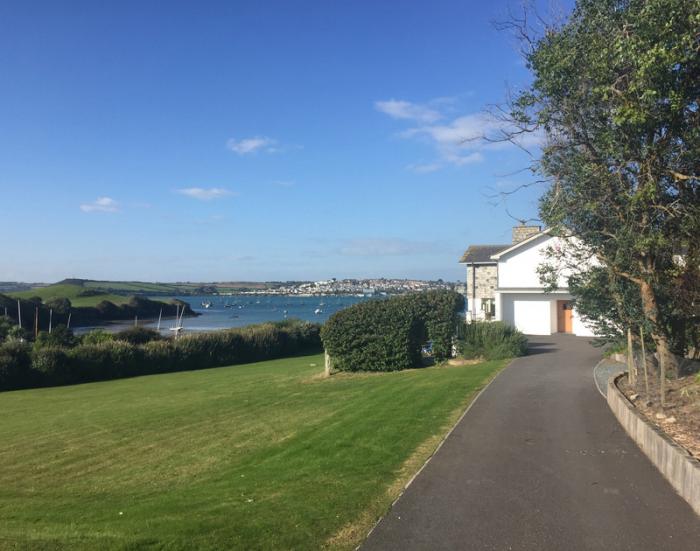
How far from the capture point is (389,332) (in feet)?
77.2

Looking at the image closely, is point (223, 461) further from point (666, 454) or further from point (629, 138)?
point (629, 138)

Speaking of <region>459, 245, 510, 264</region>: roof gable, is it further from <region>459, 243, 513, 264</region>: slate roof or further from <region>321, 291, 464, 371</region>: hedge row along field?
<region>321, 291, 464, 371</region>: hedge row along field

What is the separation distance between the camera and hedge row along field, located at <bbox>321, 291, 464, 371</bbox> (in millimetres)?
23453

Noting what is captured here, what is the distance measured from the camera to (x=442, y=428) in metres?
11.1

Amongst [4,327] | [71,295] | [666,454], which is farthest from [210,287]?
[666,454]

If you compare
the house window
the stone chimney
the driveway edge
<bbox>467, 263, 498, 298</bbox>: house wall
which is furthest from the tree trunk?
the stone chimney

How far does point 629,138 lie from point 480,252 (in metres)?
32.7

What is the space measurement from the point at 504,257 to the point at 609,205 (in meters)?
24.9

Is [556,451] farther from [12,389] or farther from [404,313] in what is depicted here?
[12,389]

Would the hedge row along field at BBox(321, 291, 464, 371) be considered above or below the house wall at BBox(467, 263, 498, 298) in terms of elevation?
below

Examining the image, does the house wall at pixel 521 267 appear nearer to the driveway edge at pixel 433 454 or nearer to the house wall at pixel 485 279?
the house wall at pixel 485 279

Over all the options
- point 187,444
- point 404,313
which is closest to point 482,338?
point 404,313

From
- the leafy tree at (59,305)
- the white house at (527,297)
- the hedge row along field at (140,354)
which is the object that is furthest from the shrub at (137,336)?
the leafy tree at (59,305)

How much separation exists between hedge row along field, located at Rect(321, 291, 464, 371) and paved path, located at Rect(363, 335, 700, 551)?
1113 centimetres
